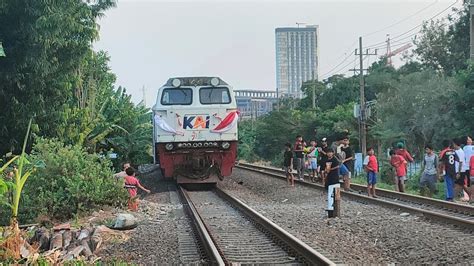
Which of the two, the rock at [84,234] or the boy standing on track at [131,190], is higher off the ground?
the boy standing on track at [131,190]

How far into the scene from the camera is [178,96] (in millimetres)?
20250

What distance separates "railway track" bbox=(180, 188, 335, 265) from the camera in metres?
8.08

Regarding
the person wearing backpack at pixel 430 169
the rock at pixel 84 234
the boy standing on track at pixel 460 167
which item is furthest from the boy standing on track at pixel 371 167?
the rock at pixel 84 234

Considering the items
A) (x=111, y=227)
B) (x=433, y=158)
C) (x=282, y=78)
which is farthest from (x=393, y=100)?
(x=282, y=78)

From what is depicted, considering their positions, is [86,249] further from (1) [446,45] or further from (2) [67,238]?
(1) [446,45]

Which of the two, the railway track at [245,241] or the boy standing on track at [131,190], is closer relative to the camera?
the railway track at [245,241]

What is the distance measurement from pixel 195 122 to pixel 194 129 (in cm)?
22

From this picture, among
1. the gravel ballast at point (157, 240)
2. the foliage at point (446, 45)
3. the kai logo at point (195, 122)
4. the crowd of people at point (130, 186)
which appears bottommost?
the gravel ballast at point (157, 240)

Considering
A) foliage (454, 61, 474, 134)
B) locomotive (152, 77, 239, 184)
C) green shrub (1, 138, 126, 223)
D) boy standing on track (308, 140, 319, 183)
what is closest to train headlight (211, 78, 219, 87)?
locomotive (152, 77, 239, 184)

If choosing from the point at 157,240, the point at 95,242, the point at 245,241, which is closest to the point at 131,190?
the point at 157,240

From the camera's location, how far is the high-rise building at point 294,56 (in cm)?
13188

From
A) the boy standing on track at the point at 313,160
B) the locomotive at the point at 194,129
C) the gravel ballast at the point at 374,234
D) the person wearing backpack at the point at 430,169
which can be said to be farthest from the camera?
the boy standing on track at the point at 313,160

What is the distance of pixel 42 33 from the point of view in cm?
1605

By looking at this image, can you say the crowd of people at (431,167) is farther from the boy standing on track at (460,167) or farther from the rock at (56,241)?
the rock at (56,241)
